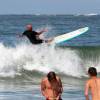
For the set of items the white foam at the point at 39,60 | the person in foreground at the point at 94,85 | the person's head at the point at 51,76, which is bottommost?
the person in foreground at the point at 94,85

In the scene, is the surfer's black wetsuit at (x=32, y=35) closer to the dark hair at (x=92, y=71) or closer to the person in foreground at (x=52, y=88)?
the person in foreground at (x=52, y=88)

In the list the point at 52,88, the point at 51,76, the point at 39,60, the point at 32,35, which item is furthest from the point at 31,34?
the point at 51,76

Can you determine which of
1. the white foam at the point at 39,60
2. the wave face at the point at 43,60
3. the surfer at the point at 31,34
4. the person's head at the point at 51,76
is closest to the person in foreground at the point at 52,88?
the person's head at the point at 51,76

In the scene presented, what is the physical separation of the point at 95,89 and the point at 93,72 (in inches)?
12.8

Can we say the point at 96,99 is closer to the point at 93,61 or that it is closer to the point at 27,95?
the point at 27,95

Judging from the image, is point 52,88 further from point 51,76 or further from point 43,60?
point 43,60

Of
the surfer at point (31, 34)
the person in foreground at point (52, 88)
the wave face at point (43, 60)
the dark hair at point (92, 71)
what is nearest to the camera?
the dark hair at point (92, 71)

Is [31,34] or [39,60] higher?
[31,34]

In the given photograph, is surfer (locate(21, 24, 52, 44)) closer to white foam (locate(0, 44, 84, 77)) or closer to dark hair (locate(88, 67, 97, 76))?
white foam (locate(0, 44, 84, 77))

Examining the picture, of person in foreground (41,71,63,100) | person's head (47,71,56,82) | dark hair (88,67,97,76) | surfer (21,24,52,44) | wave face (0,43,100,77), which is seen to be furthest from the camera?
wave face (0,43,100,77)

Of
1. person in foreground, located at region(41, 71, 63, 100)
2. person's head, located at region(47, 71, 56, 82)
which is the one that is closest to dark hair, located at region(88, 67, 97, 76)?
person's head, located at region(47, 71, 56, 82)

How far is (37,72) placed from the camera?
82.3ft

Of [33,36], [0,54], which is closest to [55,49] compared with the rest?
[0,54]

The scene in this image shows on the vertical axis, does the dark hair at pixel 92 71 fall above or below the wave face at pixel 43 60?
below
